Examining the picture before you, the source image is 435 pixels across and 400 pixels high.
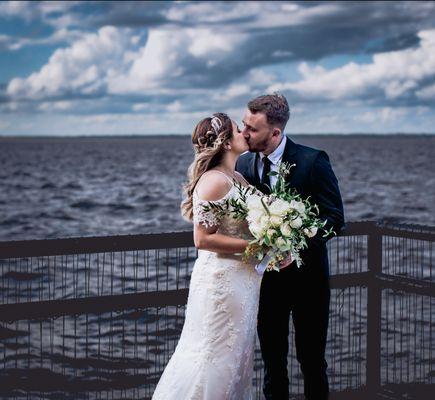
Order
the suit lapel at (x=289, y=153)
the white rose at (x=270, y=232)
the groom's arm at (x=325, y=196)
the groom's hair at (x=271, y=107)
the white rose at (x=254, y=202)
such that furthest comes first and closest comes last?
the suit lapel at (x=289, y=153)
the groom's arm at (x=325, y=196)
the groom's hair at (x=271, y=107)
the white rose at (x=254, y=202)
the white rose at (x=270, y=232)

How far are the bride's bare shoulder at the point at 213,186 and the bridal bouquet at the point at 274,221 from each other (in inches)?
2.0

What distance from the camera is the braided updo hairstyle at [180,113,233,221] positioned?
4.65 meters

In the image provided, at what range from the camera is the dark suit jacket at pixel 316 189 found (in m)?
5.05

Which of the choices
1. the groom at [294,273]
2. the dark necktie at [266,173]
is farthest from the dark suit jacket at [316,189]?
the dark necktie at [266,173]

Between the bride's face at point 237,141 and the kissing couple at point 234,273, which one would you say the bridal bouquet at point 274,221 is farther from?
the bride's face at point 237,141

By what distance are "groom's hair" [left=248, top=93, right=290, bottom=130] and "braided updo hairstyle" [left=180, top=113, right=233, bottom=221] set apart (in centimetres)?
25

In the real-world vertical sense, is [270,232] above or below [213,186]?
below

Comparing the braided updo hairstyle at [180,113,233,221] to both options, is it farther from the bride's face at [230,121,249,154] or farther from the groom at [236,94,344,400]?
the groom at [236,94,344,400]

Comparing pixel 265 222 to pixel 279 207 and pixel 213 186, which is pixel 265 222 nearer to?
pixel 279 207

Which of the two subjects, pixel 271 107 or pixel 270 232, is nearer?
pixel 270 232

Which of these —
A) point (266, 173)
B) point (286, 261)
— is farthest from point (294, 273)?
point (266, 173)

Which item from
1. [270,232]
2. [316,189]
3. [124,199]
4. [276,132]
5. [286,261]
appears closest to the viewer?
[270,232]

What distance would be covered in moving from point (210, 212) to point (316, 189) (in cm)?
78

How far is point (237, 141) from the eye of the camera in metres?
4.75
